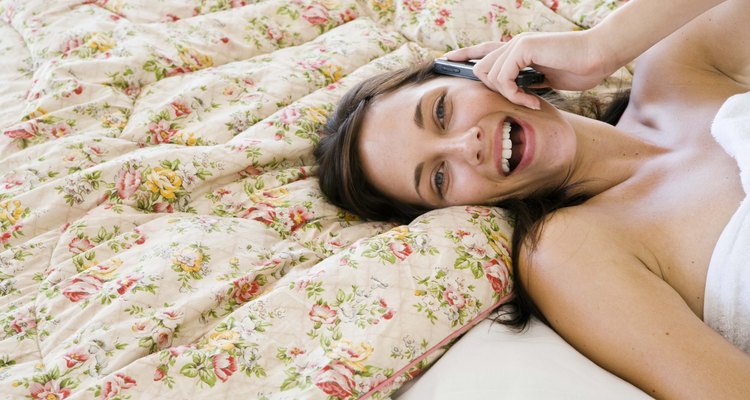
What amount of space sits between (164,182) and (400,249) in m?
0.53

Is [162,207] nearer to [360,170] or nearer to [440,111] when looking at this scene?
[360,170]

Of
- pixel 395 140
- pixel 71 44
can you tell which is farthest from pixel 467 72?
pixel 71 44

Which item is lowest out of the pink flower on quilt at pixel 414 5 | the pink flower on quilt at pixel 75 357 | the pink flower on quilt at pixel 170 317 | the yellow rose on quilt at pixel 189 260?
the pink flower on quilt at pixel 75 357

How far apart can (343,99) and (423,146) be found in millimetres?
291

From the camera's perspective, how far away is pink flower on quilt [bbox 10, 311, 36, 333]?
1009mm

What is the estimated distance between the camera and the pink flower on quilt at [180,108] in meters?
1.47

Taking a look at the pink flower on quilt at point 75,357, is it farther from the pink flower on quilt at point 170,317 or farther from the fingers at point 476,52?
the fingers at point 476,52

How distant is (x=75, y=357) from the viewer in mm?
935

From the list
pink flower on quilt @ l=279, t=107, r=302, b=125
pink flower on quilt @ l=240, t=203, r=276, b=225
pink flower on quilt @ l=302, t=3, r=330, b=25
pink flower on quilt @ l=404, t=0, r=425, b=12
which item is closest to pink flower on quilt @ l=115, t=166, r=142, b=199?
pink flower on quilt @ l=240, t=203, r=276, b=225

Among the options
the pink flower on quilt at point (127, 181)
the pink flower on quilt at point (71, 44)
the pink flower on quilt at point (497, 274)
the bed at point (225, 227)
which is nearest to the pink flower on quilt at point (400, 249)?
the bed at point (225, 227)

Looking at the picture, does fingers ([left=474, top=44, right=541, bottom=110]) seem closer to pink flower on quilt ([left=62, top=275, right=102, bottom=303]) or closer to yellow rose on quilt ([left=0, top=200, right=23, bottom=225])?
pink flower on quilt ([left=62, top=275, right=102, bottom=303])

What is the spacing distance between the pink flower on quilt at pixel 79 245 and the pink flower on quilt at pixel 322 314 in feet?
1.58

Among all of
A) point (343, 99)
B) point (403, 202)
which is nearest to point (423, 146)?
point (403, 202)

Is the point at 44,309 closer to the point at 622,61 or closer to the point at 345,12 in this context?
the point at 622,61
